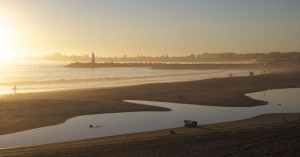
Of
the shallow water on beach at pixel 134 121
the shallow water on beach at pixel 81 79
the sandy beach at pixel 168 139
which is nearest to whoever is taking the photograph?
the sandy beach at pixel 168 139

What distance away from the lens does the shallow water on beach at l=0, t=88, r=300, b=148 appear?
18.8 meters

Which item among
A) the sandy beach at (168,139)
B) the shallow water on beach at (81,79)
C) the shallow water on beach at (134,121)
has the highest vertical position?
the sandy beach at (168,139)

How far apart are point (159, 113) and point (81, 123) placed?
19.6 feet

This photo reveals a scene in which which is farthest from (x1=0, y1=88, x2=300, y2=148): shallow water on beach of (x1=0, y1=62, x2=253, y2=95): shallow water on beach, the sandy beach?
(x1=0, y1=62, x2=253, y2=95): shallow water on beach

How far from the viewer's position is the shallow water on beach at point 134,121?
61.7 ft

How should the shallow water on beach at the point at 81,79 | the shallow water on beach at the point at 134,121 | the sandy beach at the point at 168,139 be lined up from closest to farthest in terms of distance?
the sandy beach at the point at 168,139 → the shallow water on beach at the point at 134,121 → the shallow water on beach at the point at 81,79

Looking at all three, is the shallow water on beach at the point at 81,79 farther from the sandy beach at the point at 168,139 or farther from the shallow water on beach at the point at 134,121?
the shallow water on beach at the point at 134,121

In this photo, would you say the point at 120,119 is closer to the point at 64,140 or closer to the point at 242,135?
the point at 64,140

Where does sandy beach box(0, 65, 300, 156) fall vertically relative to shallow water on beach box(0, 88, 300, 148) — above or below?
above

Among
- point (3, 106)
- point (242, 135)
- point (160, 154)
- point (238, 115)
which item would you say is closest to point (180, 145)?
point (160, 154)

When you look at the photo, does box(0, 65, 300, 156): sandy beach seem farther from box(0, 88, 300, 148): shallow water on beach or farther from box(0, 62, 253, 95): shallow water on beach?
box(0, 62, 253, 95): shallow water on beach

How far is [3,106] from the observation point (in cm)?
2803

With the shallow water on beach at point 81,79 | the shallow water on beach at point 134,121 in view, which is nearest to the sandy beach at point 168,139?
the shallow water on beach at point 134,121

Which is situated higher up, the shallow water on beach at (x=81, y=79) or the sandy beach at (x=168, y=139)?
the sandy beach at (x=168, y=139)
